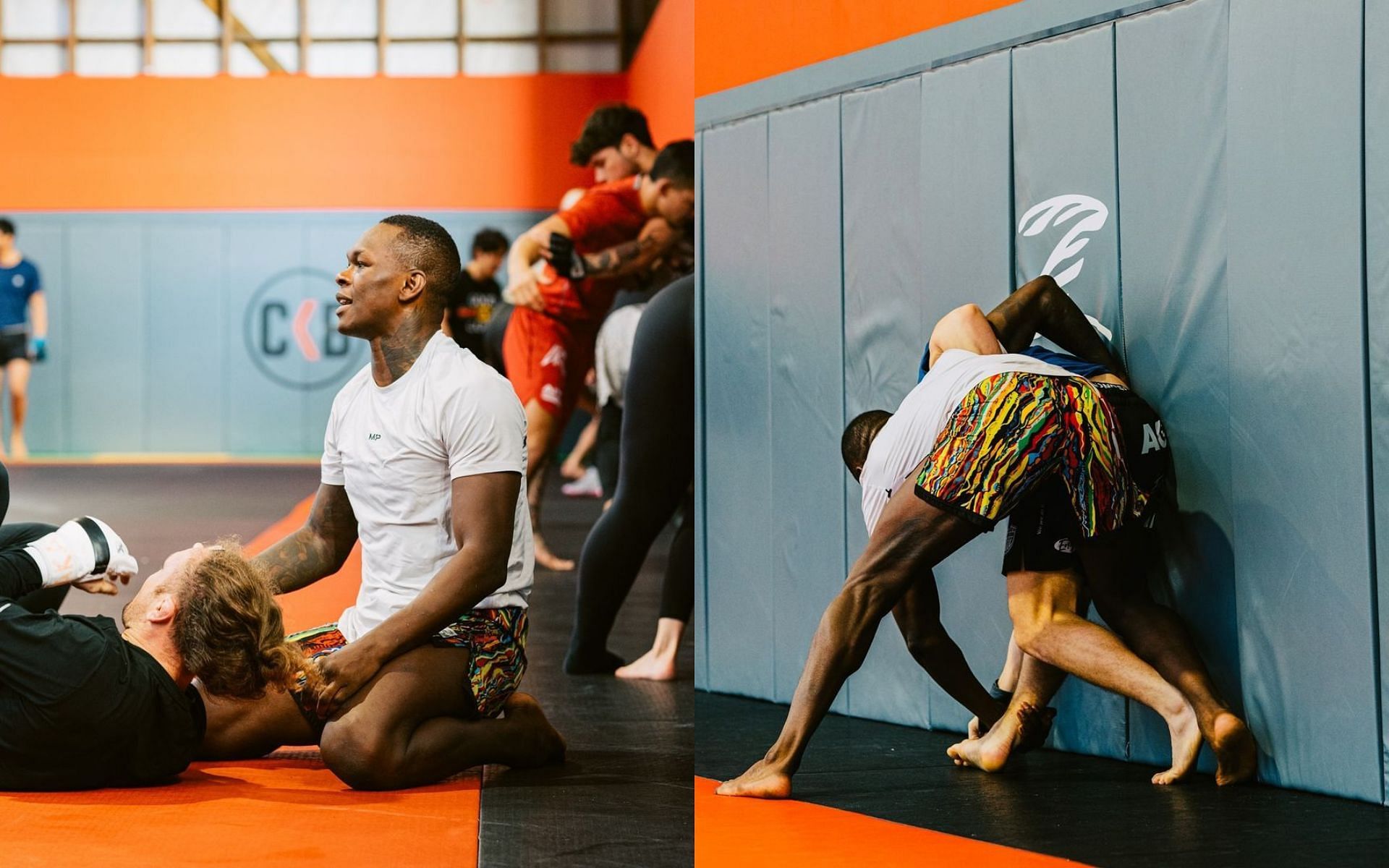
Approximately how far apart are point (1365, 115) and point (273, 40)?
1466 centimetres

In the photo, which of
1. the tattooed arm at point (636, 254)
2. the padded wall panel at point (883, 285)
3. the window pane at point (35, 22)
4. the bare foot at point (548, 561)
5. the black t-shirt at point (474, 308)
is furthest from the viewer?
the window pane at point (35, 22)

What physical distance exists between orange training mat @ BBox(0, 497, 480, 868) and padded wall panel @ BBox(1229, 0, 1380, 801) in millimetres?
1548

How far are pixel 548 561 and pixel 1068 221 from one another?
4.00 meters

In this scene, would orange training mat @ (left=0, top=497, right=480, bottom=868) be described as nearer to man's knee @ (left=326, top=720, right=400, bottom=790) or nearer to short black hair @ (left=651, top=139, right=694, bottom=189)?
man's knee @ (left=326, top=720, right=400, bottom=790)

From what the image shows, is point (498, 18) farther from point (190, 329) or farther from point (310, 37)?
point (190, 329)

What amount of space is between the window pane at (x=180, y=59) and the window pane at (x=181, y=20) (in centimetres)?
11

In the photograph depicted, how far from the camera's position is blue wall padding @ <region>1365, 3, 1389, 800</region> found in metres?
2.63

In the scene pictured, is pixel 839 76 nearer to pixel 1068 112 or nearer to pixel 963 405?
pixel 1068 112

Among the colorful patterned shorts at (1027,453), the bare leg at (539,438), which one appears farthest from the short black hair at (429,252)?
the bare leg at (539,438)

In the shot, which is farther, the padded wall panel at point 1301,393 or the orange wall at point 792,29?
the orange wall at point 792,29

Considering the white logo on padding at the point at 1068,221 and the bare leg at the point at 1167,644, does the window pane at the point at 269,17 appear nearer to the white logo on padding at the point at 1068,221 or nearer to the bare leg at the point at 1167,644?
the white logo on padding at the point at 1068,221

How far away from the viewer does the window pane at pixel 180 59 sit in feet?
50.8

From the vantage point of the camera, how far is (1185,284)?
301 cm

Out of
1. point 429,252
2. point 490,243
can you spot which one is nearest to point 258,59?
point 490,243
